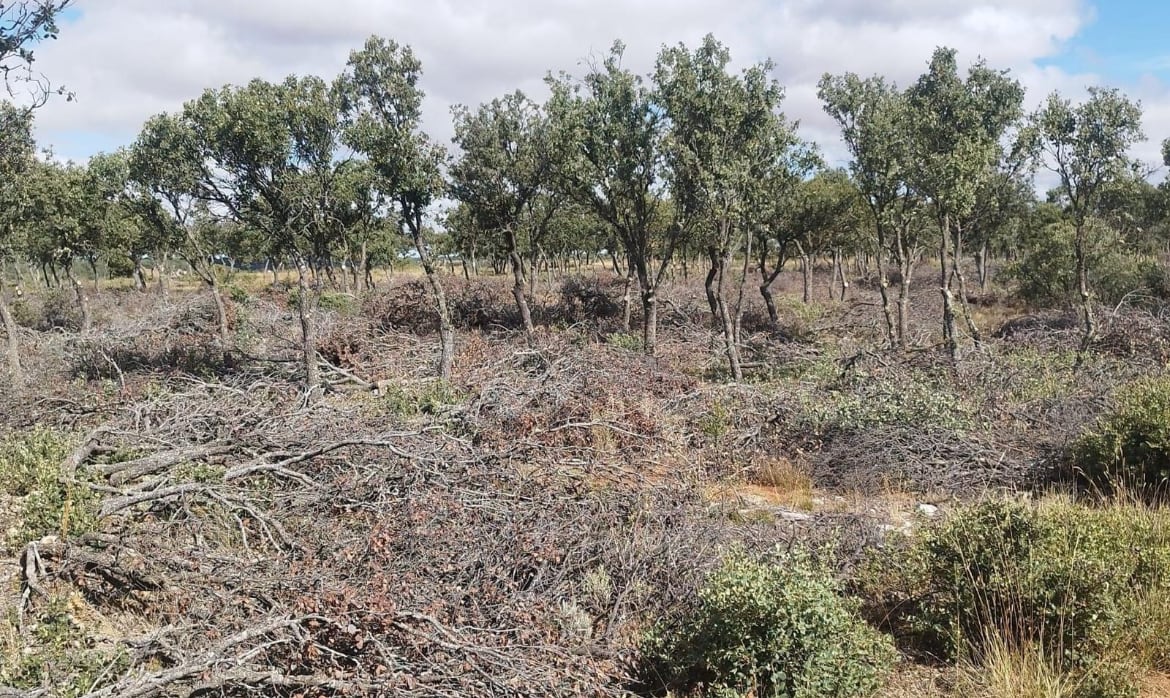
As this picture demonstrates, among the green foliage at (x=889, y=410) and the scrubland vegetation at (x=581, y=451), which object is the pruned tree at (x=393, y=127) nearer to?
the scrubland vegetation at (x=581, y=451)

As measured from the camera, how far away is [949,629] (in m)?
4.24

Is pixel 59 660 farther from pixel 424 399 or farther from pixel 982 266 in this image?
pixel 982 266

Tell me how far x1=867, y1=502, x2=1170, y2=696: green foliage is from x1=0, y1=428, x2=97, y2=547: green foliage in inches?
219

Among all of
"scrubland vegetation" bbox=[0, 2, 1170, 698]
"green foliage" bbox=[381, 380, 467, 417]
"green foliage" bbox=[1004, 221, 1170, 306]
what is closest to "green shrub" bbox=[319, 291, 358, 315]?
"scrubland vegetation" bbox=[0, 2, 1170, 698]

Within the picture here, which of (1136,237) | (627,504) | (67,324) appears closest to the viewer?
(627,504)

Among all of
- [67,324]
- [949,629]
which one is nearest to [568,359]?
[949,629]

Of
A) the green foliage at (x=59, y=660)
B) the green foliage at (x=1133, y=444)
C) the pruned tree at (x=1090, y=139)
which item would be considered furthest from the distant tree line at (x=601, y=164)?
the green foliage at (x=59, y=660)

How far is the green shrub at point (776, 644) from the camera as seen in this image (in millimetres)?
3633

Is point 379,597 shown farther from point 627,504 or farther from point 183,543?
point 627,504

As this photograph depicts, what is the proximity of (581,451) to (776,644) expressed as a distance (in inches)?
162

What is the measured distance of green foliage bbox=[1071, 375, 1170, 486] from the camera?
20.4 feet

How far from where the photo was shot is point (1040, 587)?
3.96 metres

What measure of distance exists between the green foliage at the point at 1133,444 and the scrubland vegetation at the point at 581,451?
0.11 ft

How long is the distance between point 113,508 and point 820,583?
504 cm
